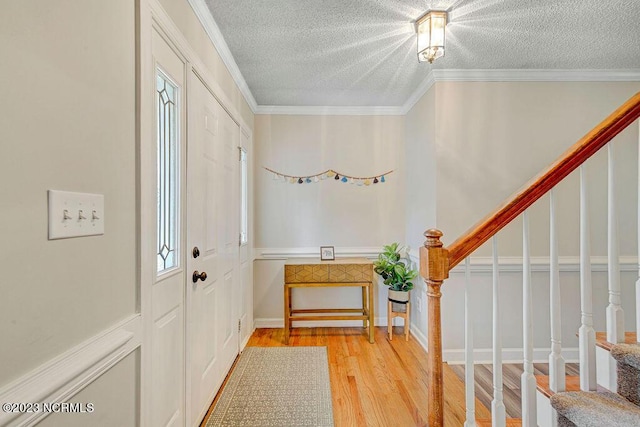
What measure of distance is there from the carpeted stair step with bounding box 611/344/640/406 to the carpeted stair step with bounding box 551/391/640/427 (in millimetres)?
29

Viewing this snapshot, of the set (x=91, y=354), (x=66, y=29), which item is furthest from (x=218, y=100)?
(x=91, y=354)

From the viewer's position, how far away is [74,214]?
803 mm

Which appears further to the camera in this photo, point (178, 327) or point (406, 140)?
point (406, 140)

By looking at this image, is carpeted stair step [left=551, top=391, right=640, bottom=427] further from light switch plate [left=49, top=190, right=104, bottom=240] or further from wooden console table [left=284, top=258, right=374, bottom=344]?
wooden console table [left=284, top=258, right=374, bottom=344]

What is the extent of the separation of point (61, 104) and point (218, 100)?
141 cm

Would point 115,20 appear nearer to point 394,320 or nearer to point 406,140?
point 406,140

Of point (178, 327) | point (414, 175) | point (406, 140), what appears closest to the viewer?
point (178, 327)

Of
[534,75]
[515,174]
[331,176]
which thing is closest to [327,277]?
[331,176]

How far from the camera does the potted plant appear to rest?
2.93 meters

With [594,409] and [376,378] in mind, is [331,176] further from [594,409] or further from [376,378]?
[594,409]

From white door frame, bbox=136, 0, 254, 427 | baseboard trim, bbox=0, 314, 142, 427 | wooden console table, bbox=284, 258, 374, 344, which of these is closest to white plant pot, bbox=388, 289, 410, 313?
wooden console table, bbox=284, 258, 374, 344

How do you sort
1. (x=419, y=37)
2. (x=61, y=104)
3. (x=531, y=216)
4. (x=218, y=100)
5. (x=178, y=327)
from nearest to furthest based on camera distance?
(x=61, y=104) < (x=178, y=327) < (x=419, y=37) < (x=218, y=100) < (x=531, y=216)

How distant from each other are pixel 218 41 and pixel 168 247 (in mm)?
1448

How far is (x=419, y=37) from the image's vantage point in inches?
74.1
